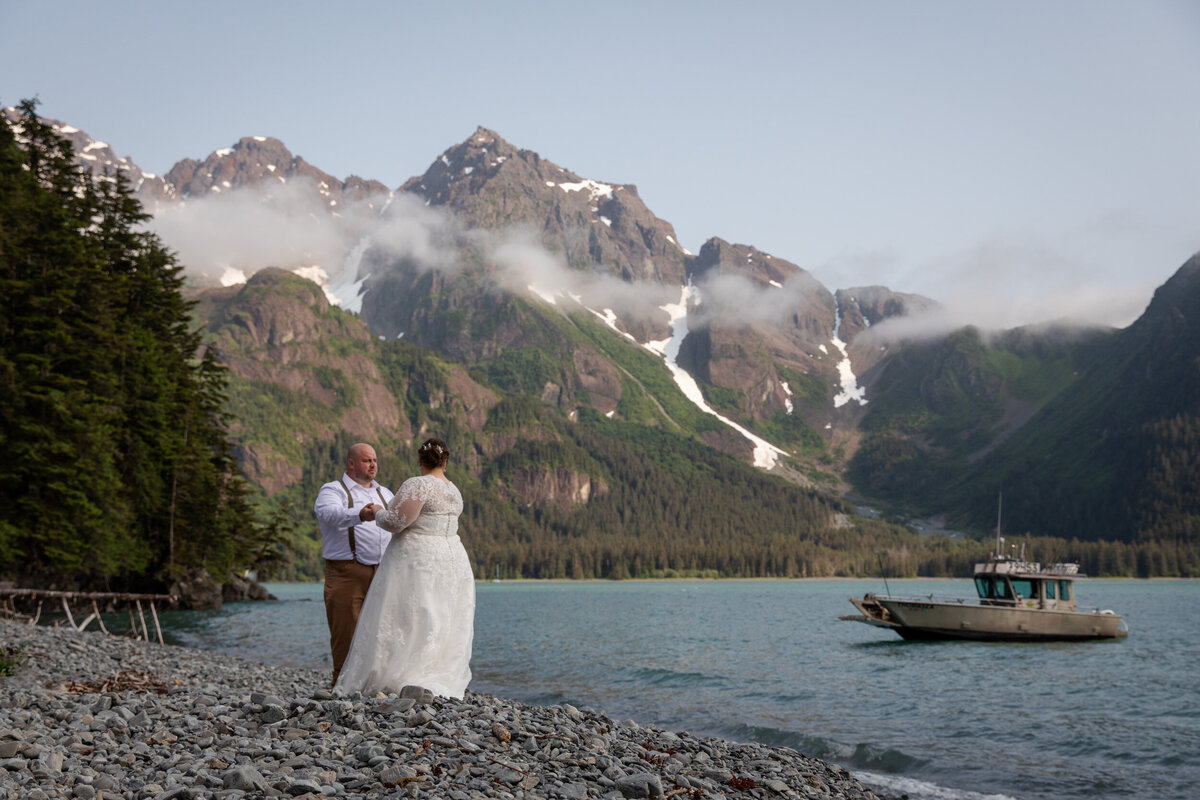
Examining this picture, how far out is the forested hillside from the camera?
140 feet

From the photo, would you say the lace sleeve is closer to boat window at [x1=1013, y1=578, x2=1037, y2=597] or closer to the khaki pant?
the khaki pant

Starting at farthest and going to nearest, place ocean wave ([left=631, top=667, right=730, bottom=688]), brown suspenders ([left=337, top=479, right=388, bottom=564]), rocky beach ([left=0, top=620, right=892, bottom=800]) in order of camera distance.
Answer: ocean wave ([left=631, top=667, right=730, bottom=688])
brown suspenders ([left=337, top=479, right=388, bottom=564])
rocky beach ([left=0, top=620, right=892, bottom=800])

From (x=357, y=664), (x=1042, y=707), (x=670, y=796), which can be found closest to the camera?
(x=670, y=796)

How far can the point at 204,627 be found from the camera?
5197 cm

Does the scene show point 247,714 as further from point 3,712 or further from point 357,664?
point 3,712

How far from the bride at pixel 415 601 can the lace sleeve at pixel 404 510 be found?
0.01 m

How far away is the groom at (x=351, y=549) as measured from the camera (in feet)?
40.8

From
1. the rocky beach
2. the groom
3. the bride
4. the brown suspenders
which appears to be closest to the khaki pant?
the groom

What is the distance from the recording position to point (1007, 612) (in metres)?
55.9

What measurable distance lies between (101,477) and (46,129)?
2278cm

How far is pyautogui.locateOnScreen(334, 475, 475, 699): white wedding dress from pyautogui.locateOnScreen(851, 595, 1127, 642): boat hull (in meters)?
48.4

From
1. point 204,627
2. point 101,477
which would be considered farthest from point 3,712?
point 204,627

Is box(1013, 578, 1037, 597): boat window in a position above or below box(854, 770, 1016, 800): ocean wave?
above

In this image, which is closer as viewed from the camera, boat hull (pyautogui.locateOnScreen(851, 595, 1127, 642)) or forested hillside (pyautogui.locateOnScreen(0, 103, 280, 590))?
forested hillside (pyautogui.locateOnScreen(0, 103, 280, 590))
